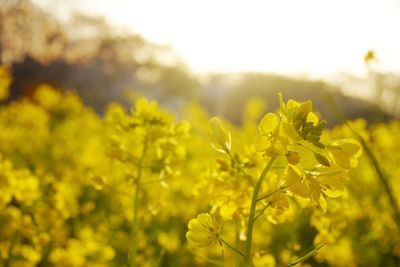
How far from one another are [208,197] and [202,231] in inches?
15.9

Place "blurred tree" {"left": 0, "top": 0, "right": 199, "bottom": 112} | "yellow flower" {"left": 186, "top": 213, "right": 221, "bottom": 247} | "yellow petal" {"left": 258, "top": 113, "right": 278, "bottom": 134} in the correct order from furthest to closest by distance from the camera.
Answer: "blurred tree" {"left": 0, "top": 0, "right": 199, "bottom": 112}, "yellow flower" {"left": 186, "top": 213, "right": 221, "bottom": 247}, "yellow petal" {"left": 258, "top": 113, "right": 278, "bottom": 134}

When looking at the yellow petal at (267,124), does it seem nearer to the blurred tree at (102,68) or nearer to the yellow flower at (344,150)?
the yellow flower at (344,150)

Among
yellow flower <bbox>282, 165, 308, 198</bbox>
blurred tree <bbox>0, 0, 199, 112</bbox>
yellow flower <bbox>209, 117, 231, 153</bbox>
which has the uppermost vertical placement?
yellow flower <bbox>209, 117, 231, 153</bbox>

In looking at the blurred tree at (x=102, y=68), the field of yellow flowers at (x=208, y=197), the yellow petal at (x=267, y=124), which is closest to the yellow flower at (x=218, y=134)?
the field of yellow flowers at (x=208, y=197)

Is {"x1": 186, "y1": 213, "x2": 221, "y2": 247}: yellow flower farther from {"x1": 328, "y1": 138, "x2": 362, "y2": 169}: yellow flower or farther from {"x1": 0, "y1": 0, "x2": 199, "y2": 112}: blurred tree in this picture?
{"x1": 0, "y1": 0, "x2": 199, "y2": 112}: blurred tree

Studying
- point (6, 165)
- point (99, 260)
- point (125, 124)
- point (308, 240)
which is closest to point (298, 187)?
point (125, 124)

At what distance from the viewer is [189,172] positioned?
19.5 feet

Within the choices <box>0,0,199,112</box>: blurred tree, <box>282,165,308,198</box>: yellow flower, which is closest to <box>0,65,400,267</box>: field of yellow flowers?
<box>282,165,308,198</box>: yellow flower

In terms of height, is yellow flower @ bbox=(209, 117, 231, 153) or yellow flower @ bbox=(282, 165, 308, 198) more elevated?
yellow flower @ bbox=(209, 117, 231, 153)

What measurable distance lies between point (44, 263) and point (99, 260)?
0.63 m

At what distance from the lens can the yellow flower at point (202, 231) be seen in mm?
1231

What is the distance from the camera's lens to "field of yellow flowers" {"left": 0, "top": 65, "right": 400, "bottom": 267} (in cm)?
115

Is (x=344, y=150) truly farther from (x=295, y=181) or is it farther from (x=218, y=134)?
(x=218, y=134)

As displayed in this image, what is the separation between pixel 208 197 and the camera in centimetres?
164
